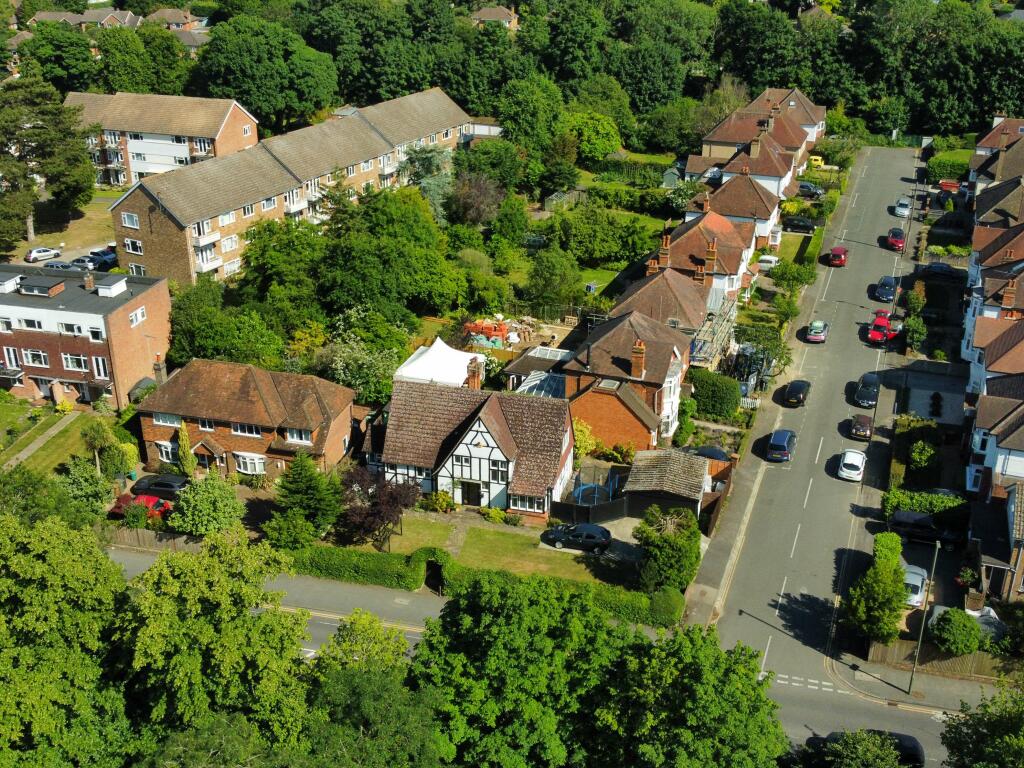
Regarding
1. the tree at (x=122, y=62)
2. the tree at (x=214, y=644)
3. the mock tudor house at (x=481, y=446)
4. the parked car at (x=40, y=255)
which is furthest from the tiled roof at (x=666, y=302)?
the tree at (x=122, y=62)

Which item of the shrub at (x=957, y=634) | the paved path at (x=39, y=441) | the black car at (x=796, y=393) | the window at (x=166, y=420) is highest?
the shrub at (x=957, y=634)

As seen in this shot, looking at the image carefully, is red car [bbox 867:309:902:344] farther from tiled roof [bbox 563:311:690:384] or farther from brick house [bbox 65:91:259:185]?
brick house [bbox 65:91:259:185]

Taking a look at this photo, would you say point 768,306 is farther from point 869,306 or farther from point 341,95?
point 341,95

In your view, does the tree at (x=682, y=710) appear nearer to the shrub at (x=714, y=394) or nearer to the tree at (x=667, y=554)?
the tree at (x=667, y=554)

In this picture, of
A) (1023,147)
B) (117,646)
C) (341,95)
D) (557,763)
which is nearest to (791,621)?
(557,763)

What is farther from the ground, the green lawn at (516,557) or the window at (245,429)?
the window at (245,429)

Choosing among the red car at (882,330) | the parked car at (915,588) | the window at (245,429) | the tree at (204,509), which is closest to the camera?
the parked car at (915,588)

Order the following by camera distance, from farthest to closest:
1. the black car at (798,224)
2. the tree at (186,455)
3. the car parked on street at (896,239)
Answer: the black car at (798,224) < the car parked on street at (896,239) < the tree at (186,455)

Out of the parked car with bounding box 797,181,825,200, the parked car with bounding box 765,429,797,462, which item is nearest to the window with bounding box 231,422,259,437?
the parked car with bounding box 765,429,797,462
